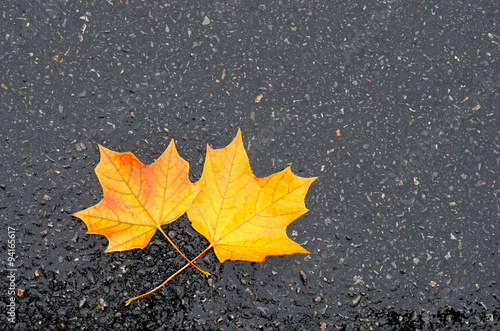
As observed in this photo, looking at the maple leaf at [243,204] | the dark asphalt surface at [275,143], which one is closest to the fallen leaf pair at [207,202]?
the maple leaf at [243,204]

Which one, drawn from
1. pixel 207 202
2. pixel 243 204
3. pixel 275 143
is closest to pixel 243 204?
pixel 243 204

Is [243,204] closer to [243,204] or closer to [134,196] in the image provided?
[243,204]

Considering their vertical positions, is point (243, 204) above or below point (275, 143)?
below

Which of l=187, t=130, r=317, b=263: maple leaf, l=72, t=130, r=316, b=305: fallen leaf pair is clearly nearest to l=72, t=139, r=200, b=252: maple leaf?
l=72, t=130, r=316, b=305: fallen leaf pair

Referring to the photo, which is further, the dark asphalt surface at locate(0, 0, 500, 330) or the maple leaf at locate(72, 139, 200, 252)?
the dark asphalt surface at locate(0, 0, 500, 330)

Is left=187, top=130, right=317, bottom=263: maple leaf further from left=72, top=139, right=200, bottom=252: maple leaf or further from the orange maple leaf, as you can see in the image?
left=72, top=139, right=200, bottom=252: maple leaf

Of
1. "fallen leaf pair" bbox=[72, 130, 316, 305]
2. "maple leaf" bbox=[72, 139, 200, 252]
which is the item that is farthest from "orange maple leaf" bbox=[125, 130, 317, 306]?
"maple leaf" bbox=[72, 139, 200, 252]

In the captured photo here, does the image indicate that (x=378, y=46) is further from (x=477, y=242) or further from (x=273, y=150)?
(x=477, y=242)
